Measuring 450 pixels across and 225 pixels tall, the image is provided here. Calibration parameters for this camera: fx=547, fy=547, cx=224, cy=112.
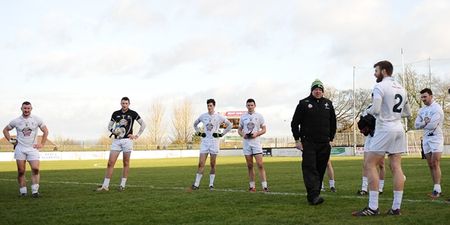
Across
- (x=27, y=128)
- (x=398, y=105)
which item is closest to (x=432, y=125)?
(x=398, y=105)

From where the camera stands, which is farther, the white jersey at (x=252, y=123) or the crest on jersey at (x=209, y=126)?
the crest on jersey at (x=209, y=126)

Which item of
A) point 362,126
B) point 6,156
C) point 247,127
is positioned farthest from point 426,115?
point 6,156

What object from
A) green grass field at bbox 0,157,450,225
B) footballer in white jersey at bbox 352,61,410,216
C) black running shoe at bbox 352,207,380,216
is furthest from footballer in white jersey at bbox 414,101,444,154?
black running shoe at bbox 352,207,380,216

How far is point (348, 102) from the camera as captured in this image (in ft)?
295

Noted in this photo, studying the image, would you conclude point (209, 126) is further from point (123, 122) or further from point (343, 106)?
point (343, 106)

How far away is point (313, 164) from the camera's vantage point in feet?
33.3

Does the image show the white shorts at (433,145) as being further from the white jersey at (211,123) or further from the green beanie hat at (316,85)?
the white jersey at (211,123)

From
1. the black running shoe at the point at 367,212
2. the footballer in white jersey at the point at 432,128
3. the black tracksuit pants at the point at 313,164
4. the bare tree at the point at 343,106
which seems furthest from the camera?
the bare tree at the point at 343,106

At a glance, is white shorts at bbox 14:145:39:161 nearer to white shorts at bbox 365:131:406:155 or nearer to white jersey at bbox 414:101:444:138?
white shorts at bbox 365:131:406:155

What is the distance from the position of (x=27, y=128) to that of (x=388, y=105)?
8.81 meters

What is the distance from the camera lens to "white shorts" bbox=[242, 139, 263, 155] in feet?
43.9

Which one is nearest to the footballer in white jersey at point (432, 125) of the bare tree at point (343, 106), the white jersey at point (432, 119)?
the white jersey at point (432, 119)

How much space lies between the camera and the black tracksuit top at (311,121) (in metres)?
10.2

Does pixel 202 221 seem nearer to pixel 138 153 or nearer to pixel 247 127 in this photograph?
Answer: pixel 247 127
